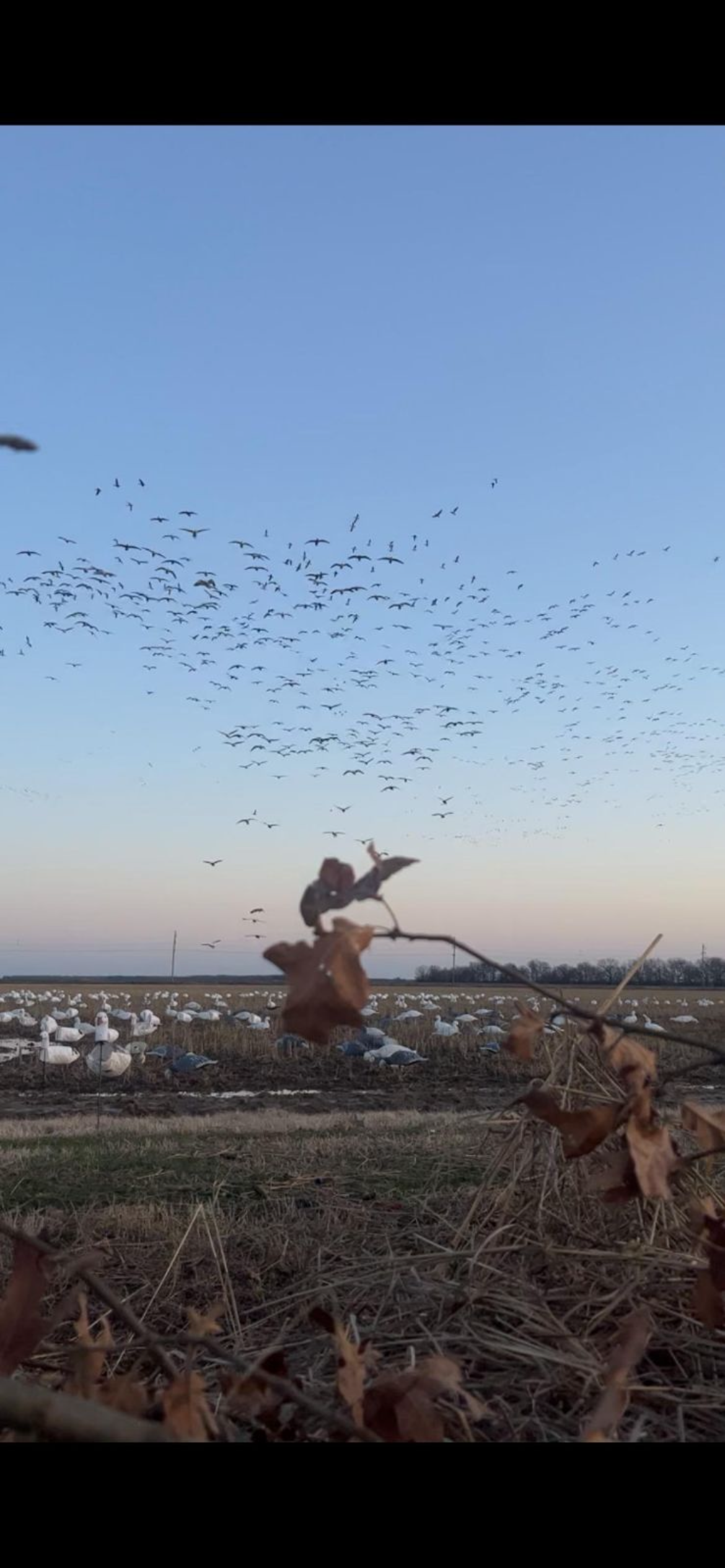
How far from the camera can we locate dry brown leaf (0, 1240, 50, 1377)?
1526 mm

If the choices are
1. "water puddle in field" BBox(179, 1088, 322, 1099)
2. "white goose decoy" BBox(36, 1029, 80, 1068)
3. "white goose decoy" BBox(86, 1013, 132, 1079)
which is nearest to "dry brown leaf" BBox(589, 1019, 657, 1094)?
"water puddle in field" BBox(179, 1088, 322, 1099)

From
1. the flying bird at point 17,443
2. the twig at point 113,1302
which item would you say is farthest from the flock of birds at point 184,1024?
the flying bird at point 17,443

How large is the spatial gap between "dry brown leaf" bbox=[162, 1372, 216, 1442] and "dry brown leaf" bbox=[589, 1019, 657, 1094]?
784 mm

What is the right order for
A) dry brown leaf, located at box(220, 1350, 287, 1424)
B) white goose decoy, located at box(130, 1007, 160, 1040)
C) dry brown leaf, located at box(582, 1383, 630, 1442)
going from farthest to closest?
white goose decoy, located at box(130, 1007, 160, 1040) → dry brown leaf, located at box(220, 1350, 287, 1424) → dry brown leaf, located at box(582, 1383, 630, 1442)

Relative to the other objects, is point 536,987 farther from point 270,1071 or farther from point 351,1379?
point 270,1071

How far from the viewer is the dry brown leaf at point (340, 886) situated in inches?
50.0

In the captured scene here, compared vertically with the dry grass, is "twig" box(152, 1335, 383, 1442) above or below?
above

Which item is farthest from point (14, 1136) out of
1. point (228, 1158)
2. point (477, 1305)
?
point (477, 1305)

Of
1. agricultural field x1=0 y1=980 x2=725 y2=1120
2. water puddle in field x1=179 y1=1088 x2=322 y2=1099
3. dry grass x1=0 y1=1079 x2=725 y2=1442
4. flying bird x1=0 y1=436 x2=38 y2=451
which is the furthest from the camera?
water puddle in field x1=179 y1=1088 x2=322 y2=1099

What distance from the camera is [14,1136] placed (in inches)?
489

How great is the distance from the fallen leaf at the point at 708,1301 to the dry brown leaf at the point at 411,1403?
63cm

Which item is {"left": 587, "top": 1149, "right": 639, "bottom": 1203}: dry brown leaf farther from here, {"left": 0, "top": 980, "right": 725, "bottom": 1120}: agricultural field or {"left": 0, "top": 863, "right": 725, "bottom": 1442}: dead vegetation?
{"left": 0, "top": 980, "right": 725, "bottom": 1120}: agricultural field
